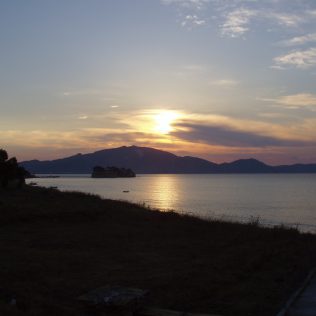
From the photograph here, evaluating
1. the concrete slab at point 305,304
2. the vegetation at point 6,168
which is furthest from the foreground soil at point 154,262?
the vegetation at point 6,168

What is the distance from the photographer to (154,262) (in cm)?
1519

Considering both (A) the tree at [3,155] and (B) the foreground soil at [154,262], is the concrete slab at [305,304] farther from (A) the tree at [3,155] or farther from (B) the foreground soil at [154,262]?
(A) the tree at [3,155]

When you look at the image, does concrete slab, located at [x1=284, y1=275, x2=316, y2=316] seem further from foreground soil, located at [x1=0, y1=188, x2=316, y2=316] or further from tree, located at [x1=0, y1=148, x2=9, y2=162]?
tree, located at [x1=0, y1=148, x2=9, y2=162]

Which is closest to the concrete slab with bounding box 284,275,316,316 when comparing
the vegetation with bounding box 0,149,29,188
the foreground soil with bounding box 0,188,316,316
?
the foreground soil with bounding box 0,188,316,316

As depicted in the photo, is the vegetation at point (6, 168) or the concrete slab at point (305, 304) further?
the vegetation at point (6, 168)

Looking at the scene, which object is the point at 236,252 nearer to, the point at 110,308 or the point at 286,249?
the point at 286,249

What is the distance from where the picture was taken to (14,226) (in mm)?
23016

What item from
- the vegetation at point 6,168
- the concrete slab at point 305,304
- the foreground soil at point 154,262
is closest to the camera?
the concrete slab at point 305,304

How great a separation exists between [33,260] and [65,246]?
10.0 feet

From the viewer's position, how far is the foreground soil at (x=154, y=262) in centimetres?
1052

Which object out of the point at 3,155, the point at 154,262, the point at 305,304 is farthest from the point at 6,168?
the point at 305,304

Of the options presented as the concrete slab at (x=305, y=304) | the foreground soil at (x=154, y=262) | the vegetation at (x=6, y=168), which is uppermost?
the vegetation at (x=6, y=168)

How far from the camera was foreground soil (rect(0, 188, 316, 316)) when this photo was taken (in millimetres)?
10516

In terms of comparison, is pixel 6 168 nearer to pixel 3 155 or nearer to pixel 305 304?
pixel 3 155
